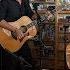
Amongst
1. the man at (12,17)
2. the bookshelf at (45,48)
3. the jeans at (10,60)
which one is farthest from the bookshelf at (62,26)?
the jeans at (10,60)

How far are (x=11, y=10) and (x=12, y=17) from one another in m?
0.07

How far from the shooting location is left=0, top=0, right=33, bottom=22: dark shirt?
276cm

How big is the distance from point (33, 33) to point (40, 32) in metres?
0.33

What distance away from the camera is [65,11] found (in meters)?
3.08

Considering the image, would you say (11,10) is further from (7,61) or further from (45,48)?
(45,48)

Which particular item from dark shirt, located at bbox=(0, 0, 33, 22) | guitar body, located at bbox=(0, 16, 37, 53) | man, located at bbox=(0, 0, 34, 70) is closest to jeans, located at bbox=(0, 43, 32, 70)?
man, located at bbox=(0, 0, 34, 70)

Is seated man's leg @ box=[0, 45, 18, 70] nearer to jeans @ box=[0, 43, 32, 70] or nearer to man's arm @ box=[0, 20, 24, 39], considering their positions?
jeans @ box=[0, 43, 32, 70]

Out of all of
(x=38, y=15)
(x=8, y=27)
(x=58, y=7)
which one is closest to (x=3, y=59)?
(x=8, y=27)

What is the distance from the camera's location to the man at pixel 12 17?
107 inches

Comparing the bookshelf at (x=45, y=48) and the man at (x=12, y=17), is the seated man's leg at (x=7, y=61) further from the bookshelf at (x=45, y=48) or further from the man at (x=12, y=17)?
the bookshelf at (x=45, y=48)

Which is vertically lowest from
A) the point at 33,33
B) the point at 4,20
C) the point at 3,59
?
the point at 3,59

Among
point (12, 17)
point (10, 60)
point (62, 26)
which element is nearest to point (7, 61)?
point (10, 60)

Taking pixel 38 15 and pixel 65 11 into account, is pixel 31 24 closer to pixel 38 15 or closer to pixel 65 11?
pixel 38 15

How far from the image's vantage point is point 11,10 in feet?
9.21
